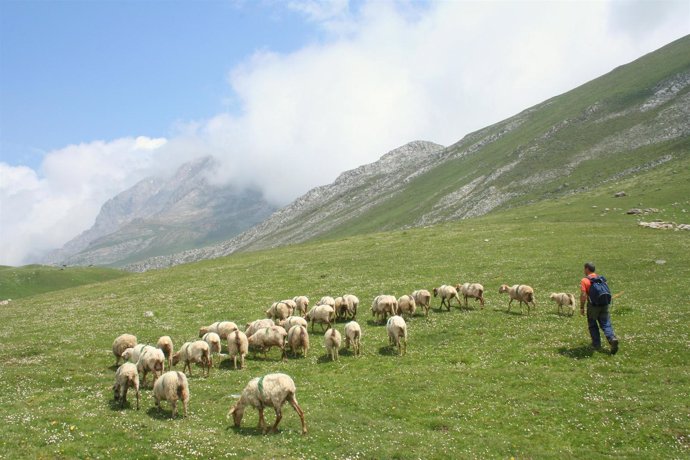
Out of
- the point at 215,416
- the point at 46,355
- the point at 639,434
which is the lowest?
the point at 639,434

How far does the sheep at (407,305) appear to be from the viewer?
3347 cm

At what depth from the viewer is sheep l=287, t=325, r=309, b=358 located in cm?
2673

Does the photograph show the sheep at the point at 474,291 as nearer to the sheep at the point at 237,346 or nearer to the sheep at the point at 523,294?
the sheep at the point at 523,294

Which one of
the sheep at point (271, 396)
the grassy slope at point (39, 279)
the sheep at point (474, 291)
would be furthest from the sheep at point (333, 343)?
the grassy slope at point (39, 279)

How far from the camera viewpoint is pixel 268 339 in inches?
1042

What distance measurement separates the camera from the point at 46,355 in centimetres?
2920

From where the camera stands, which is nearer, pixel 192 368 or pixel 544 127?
pixel 192 368

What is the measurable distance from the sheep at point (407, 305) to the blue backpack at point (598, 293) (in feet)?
41.8

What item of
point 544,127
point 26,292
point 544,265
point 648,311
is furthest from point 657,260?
point 544,127

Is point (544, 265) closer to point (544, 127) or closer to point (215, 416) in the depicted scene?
point (215, 416)

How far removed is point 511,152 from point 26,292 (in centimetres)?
15388

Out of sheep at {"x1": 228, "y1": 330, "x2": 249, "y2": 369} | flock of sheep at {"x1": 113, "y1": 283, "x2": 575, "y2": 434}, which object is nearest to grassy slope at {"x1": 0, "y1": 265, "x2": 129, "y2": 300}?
flock of sheep at {"x1": 113, "y1": 283, "x2": 575, "y2": 434}

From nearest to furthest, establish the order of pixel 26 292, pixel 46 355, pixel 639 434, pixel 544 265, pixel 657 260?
1. pixel 639 434
2. pixel 46 355
3. pixel 657 260
4. pixel 544 265
5. pixel 26 292

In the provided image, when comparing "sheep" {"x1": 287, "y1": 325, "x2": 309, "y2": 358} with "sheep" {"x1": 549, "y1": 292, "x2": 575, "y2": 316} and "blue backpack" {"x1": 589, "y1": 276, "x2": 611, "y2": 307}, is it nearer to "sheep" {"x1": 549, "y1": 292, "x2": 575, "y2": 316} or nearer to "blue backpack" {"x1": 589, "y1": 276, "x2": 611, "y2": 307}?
"blue backpack" {"x1": 589, "y1": 276, "x2": 611, "y2": 307}
